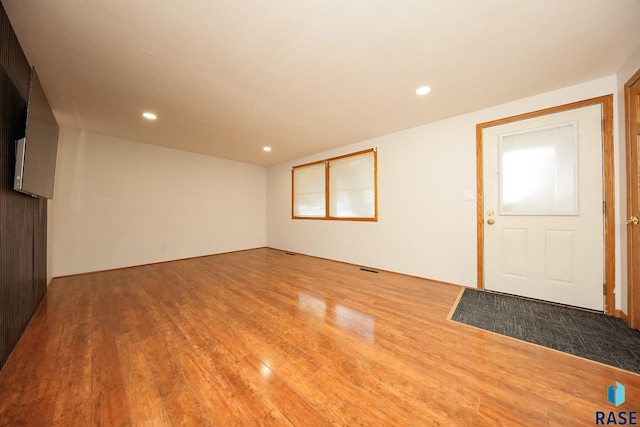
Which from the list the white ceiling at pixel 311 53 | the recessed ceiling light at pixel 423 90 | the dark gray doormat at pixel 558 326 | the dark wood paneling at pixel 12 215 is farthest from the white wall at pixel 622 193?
the dark wood paneling at pixel 12 215

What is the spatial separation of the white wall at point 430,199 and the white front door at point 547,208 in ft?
0.63

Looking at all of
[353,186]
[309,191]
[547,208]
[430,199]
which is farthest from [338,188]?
[547,208]

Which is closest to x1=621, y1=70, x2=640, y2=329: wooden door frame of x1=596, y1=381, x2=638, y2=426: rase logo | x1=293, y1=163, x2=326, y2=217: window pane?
x1=596, y1=381, x2=638, y2=426: rase logo

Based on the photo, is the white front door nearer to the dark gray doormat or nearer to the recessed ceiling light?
the dark gray doormat

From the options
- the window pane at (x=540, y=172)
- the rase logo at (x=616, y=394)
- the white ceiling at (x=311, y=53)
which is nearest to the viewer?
the rase logo at (x=616, y=394)

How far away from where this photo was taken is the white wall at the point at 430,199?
10.1 ft

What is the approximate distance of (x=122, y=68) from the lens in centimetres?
212

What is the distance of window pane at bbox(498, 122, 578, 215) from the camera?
97.5 inches

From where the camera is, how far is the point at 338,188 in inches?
192

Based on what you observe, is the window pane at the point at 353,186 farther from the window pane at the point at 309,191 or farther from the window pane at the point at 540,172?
the window pane at the point at 540,172

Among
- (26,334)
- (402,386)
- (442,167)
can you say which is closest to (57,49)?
(26,334)

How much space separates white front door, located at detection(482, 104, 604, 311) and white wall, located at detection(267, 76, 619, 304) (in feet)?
0.63

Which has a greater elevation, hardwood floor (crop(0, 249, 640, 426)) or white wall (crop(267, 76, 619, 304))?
white wall (crop(267, 76, 619, 304))

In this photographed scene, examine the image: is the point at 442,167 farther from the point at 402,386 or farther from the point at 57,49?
the point at 57,49
